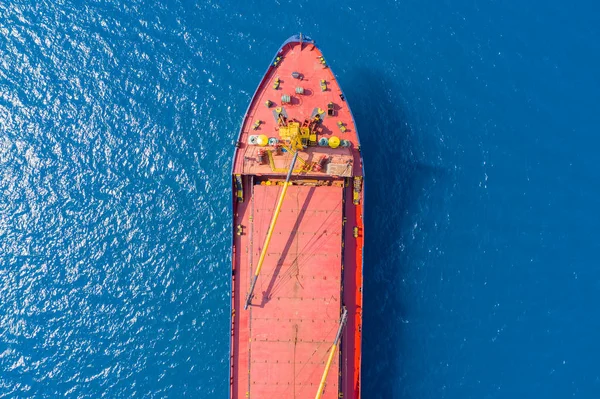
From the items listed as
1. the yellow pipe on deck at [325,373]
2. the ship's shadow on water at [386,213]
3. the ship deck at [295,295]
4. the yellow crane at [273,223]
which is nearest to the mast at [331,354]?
the yellow pipe on deck at [325,373]

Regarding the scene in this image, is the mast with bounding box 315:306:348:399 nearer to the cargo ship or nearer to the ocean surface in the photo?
the cargo ship

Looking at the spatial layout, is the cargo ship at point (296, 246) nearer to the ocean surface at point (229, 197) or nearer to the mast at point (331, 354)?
the mast at point (331, 354)

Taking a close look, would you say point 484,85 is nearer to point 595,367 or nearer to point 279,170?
point 279,170

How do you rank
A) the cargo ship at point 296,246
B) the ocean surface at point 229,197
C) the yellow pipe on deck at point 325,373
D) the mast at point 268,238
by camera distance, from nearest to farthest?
the yellow pipe on deck at point 325,373 < the mast at point 268,238 < the cargo ship at point 296,246 < the ocean surface at point 229,197

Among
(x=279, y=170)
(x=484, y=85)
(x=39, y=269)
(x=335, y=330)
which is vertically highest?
(x=484, y=85)

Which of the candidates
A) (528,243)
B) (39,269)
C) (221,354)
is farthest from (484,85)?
(39,269)

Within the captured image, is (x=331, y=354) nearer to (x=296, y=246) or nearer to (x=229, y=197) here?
(x=296, y=246)
